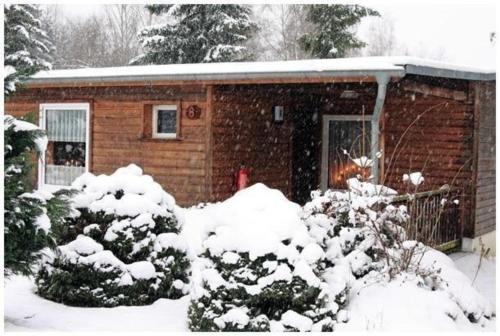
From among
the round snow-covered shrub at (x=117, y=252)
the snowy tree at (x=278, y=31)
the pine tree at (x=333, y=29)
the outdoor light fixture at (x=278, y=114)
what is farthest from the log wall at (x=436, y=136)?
the snowy tree at (x=278, y=31)

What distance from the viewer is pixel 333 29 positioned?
934 inches

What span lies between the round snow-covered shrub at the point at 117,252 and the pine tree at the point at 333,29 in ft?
56.3

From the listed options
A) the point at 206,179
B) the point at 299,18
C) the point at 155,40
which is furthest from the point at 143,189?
the point at 299,18

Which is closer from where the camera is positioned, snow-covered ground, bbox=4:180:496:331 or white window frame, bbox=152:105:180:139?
snow-covered ground, bbox=4:180:496:331

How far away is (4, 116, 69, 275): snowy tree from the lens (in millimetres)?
5441

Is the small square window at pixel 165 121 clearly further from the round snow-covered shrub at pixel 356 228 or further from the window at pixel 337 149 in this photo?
the round snow-covered shrub at pixel 356 228

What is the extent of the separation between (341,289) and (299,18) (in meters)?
28.8

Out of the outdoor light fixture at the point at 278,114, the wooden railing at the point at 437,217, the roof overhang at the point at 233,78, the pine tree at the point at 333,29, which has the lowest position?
the wooden railing at the point at 437,217

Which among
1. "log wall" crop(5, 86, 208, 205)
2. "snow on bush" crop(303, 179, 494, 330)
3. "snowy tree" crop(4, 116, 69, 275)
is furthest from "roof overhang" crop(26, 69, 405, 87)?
"snowy tree" crop(4, 116, 69, 275)

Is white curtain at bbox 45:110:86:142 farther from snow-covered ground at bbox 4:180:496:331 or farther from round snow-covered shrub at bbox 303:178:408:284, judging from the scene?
round snow-covered shrub at bbox 303:178:408:284

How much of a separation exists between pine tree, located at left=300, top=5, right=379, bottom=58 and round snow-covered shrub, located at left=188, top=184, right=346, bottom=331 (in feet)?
59.1

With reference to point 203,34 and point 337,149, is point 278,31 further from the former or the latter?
point 337,149

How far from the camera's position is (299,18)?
33.6 metres

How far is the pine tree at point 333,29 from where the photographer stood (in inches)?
923
